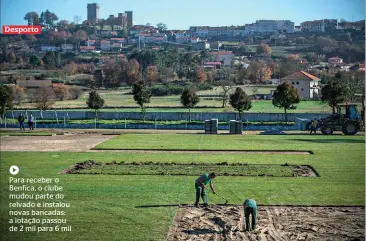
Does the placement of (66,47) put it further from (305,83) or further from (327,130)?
(327,130)

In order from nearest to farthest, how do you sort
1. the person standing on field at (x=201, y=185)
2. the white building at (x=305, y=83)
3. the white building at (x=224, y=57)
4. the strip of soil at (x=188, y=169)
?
1. the person standing on field at (x=201, y=185)
2. the strip of soil at (x=188, y=169)
3. the white building at (x=305, y=83)
4. the white building at (x=224, y=57)

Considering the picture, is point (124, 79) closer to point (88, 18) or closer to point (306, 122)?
point (306, 122)

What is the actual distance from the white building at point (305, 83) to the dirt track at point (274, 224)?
56167mm

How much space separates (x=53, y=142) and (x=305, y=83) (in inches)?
1854

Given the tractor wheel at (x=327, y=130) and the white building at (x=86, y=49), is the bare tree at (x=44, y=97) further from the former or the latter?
the white building at (x=86, y=49)

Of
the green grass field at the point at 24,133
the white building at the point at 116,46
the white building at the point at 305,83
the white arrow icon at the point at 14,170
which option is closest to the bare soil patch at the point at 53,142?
Answer: the green grass field at the point at 24,133

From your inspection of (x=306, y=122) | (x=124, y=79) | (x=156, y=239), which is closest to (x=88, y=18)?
(x=124, y=79)

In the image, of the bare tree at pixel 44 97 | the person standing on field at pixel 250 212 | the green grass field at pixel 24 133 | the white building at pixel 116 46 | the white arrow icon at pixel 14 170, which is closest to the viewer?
the person standing on field at pixel 250 212

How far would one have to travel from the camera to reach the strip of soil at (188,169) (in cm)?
2427

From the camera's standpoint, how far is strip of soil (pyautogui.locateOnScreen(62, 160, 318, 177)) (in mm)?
24266

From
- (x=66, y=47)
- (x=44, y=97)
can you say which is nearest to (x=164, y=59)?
(x=66, y=47)

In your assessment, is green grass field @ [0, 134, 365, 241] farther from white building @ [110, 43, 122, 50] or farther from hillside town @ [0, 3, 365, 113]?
white building @ [110, 43, 122, 50]

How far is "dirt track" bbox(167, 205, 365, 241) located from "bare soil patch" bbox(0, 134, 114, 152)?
16.7 m

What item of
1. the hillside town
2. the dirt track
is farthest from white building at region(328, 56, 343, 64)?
the dirt track
